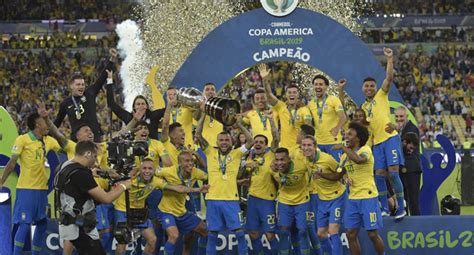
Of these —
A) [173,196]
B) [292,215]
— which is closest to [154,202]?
[173,196]

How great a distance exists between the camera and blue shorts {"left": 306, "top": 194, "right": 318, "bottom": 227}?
15.0 m

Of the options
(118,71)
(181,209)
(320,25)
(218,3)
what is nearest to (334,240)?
(181,209)

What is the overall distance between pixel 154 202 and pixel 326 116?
2.90 m

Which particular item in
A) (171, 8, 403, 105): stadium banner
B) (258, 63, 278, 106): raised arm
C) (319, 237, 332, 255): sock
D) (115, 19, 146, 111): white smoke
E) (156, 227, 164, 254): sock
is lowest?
(319, 237, 332, 255): sock

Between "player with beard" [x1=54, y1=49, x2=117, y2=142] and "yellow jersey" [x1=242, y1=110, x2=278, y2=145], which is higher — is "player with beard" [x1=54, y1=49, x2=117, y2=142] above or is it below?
above

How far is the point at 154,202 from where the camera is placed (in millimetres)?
15039

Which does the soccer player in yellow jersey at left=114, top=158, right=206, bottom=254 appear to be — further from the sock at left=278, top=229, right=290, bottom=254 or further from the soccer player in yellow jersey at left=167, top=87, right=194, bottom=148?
the soccer player in yellow jersey at left=167, top=87, right=194, bottom=148

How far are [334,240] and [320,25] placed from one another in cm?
504

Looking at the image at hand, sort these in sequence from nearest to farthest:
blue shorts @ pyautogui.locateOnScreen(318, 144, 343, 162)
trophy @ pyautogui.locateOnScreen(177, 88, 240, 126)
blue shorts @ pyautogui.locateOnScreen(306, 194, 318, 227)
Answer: trophy @ pyautogui.locateOnScreen(177, 88, 240, 126) < blue shorts @ pyautogui.locateOnScreen(306, 194, 318, 227) < blue shorts @ pyautogui.locateOnScreen(318, 144, 343, 162)

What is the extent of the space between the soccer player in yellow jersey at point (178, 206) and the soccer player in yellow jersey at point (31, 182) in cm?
165

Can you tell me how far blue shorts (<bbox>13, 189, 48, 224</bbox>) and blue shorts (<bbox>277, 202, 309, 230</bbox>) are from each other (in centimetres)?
327

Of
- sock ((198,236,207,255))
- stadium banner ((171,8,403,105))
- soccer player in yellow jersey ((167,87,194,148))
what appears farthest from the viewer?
stadium banner ((171,8,403,105))

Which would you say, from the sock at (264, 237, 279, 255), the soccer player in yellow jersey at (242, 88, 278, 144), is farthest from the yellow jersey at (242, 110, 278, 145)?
the sock at (264, 237, 279, 255)

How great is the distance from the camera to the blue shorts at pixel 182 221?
14742 millimetres
